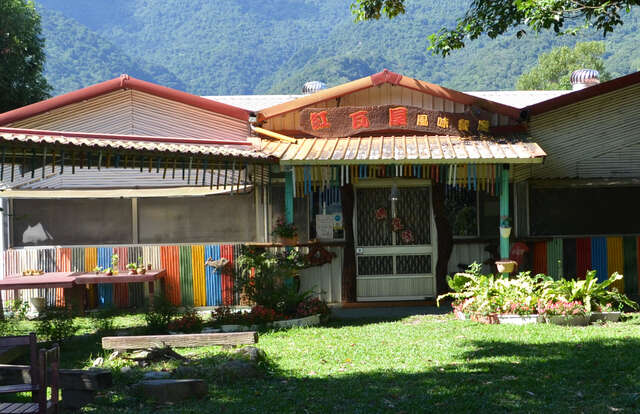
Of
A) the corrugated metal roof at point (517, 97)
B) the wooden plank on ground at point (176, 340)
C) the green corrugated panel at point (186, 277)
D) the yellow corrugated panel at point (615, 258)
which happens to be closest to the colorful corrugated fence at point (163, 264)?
the green corrugated panel at point (186, 277)

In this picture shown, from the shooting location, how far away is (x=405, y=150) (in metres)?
10.9

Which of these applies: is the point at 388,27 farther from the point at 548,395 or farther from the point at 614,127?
the point at 548,395

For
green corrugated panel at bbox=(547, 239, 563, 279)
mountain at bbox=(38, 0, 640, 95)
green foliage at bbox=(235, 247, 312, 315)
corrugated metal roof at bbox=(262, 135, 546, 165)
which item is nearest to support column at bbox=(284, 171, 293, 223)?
corrugated metal roof at bbox=(262, 135, 546, 165)

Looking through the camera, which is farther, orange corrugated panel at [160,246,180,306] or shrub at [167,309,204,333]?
orange corrugated panel at [160,246,180,306]

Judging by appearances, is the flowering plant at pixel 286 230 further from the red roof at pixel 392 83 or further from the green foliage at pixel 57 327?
the green foliage at pixel 57 327

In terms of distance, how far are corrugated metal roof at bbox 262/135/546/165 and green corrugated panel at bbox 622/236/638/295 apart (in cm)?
283

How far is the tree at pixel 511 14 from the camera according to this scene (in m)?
11.2

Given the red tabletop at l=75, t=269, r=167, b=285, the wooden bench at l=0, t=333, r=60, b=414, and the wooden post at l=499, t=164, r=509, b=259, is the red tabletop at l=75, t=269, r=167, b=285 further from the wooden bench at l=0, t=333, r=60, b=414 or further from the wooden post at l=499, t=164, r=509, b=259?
the wooden bench at l=0, t=333, r=60, b=414

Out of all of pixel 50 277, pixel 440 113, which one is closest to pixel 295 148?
pixel 440 113

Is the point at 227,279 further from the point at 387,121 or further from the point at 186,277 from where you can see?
the point at 387,121

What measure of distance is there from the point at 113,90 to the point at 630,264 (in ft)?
31.1

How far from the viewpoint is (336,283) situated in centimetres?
1266

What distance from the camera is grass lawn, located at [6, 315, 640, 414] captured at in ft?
19.5

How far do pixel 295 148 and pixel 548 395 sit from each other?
20.6 feet
